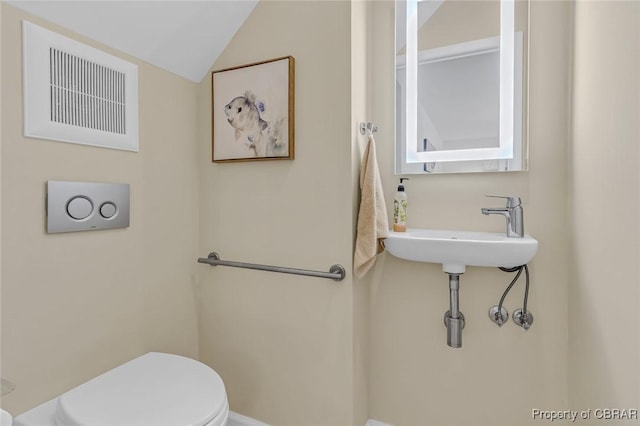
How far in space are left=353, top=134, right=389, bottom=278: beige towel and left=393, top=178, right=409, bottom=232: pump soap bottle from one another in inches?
4.6

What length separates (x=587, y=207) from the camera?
3.40 feet

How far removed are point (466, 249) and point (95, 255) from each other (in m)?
1.39

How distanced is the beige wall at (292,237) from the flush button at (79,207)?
0.55 m

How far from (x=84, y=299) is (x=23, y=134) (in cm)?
60

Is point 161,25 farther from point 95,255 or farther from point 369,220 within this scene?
point 369,220

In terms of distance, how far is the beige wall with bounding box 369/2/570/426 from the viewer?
1.32 meters

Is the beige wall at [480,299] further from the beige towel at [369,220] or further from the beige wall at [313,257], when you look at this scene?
the beige towel at [369,220]

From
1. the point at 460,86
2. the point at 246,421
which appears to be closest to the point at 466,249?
the point at 460,86

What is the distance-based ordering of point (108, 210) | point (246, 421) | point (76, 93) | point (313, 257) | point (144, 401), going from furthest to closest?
point (246, 421) < point (313, 257) < point (108, 210) < point (76, 93) < point (144, 401)

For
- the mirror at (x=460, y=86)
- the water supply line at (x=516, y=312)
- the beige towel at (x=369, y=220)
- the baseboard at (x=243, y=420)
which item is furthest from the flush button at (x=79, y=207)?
the water supply line at (x=516, y=312)

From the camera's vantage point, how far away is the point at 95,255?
4.13ft

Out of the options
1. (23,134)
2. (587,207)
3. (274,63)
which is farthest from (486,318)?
(23,134)

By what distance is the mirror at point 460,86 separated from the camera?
4.50 ft

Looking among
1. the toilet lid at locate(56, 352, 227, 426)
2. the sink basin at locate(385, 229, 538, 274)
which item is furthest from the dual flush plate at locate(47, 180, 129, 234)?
the sink basin at locate(385, 229, 538, 274)
